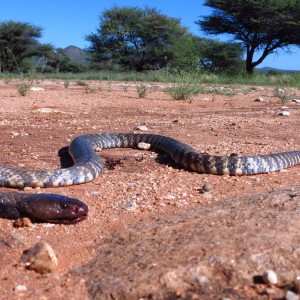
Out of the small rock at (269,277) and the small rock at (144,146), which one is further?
the small rock at (144,146)

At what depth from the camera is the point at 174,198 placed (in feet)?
15.4

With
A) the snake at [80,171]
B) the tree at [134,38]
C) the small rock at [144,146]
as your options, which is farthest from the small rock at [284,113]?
the tree at [134,38]

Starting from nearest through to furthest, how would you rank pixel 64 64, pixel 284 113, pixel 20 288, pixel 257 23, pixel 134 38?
1. pixel 20 288
2. pixel 284 113
3. pixel 257 23
4. pixel 134 38
5. pixel 64 64

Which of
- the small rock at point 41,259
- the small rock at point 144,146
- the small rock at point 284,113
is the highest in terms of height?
the small rock at point 284,113

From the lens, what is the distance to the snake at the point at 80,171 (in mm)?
4059

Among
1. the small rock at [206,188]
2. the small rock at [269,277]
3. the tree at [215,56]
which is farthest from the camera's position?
the tree at [215,56]

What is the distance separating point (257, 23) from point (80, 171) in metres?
30.3

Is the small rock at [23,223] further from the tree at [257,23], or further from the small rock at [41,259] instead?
the tree at [257,23]

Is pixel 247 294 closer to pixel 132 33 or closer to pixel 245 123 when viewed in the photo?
pixel 245 123

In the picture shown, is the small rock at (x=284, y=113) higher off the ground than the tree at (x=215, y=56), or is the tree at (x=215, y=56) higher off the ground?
the tree at (x=215, y=56)

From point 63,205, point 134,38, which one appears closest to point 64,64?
point 134,38

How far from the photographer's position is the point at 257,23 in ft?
110

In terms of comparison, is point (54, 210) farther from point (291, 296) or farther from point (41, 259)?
point (291, 296)

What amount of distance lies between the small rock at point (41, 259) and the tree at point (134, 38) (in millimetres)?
36660
